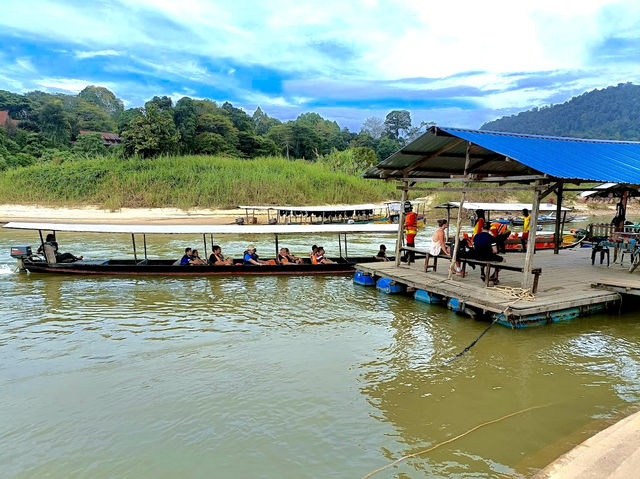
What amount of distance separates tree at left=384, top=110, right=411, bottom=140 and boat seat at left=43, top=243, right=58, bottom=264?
102796 mm

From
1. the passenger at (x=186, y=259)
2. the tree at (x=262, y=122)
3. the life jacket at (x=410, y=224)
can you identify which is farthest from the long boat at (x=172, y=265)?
the tree at (x=262, y=122)

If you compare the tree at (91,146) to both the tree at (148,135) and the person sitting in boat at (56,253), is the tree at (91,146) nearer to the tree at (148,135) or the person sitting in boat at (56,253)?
the tree at (148,135)

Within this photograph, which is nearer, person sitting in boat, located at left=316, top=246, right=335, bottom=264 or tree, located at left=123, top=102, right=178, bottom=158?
person sitting in boat, located at left=316, top=246, right=335, bottom=264

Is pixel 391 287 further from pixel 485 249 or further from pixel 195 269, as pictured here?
pixel 195 269

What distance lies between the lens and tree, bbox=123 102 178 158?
3900cm

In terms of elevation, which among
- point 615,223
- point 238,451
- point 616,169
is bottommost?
point 238,451

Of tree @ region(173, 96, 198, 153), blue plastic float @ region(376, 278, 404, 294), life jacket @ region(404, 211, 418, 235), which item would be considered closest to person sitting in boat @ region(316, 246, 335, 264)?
life jacket @ region(404, 211, 418, 235)

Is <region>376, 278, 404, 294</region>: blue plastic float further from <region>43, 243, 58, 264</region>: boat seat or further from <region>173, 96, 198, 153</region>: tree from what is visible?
<region>173, 96, 198, 153</region>: tree

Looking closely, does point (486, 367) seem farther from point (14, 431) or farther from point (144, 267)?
point (144, 267)

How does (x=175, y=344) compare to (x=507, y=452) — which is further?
(x=175, y=344)

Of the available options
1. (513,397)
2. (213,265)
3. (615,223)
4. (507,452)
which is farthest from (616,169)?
(213,265)

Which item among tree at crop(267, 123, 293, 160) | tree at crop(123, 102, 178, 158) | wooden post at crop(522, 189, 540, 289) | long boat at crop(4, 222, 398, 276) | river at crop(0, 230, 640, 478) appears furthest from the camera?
tree at crop(267, 123, 293, 160)

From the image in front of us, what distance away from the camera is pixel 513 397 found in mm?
6297

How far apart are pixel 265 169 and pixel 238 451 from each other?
1341 inches
